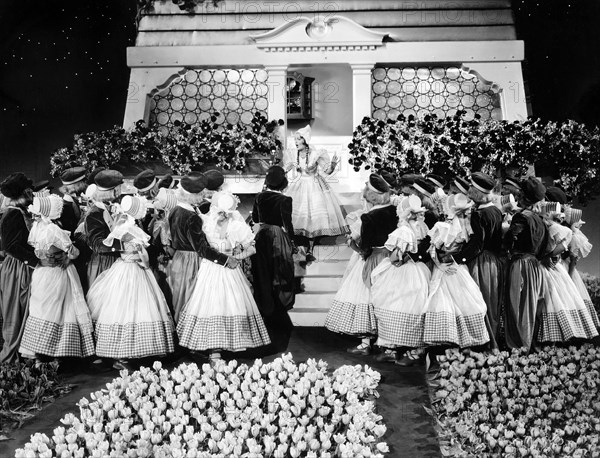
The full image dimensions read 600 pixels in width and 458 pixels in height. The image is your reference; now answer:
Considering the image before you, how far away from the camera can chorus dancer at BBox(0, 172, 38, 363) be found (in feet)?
21.9

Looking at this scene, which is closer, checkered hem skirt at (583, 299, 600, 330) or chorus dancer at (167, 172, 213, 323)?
chorus dancer at (167, 172, 213, 323)

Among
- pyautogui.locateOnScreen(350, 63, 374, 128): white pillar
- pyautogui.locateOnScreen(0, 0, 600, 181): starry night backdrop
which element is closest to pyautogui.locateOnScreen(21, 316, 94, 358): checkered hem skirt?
pyautogui.locateOnScreen(350, 63, 374, 128): white pillar

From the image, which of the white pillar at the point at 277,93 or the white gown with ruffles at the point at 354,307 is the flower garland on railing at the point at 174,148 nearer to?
the white pillar at the point at 277,93

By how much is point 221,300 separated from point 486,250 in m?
2.40

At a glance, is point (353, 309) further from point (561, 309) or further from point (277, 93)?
point (277, 93)

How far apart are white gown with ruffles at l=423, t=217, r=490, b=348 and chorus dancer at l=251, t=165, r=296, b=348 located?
5.20 feet

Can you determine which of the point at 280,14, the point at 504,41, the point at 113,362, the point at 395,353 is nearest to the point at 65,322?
the point at 113,362

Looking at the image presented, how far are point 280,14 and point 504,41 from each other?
342 cm

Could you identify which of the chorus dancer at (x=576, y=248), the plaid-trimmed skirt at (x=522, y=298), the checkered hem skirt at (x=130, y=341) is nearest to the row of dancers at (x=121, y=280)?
the checkered hem skirt at (x=130, y=341)

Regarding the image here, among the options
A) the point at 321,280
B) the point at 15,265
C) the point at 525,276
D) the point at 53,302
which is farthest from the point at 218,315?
the point at 525,276

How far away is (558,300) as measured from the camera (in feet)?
23.2

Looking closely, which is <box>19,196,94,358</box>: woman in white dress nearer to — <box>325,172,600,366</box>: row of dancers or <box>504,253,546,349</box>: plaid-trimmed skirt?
<box>325,172,600,366</box>: row of dancers

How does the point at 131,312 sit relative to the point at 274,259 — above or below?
below

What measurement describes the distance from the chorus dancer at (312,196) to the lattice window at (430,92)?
3.04 metres
